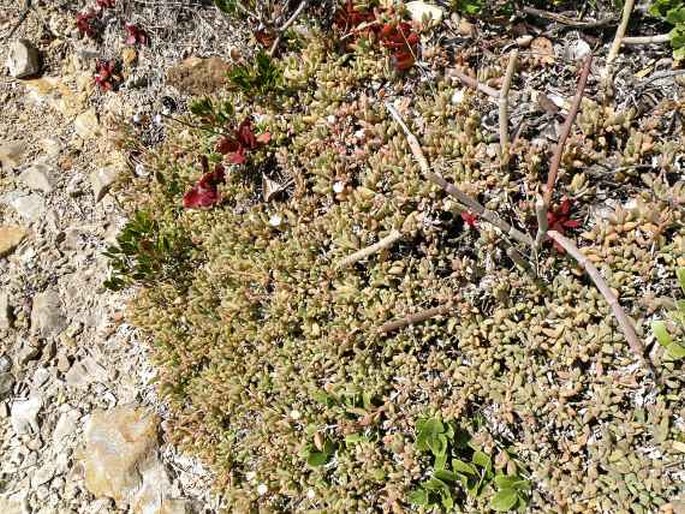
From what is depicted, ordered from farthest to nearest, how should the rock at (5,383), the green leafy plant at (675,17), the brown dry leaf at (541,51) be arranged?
1. the rock at (5,383)
2. the brown dry leaf at (541,51)
3. the green leafy plant at (675,17)

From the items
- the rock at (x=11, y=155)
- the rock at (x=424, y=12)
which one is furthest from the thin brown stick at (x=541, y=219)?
the rock at (x=11, y=155)

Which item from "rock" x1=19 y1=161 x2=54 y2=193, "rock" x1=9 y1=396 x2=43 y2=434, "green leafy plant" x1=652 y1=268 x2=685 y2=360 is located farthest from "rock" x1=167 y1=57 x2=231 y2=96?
"green leafy plant" x1=652 y1=268 x2=685 y2=360

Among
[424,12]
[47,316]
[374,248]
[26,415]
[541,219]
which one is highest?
[424,12]

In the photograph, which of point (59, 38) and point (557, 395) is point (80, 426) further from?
point (59, 38)

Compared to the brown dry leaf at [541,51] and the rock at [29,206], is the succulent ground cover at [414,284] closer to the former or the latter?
the brown dry leaf at [541,51]

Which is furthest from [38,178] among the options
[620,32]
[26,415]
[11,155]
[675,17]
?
[675,17]

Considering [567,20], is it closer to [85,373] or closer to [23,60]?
[85,373]
